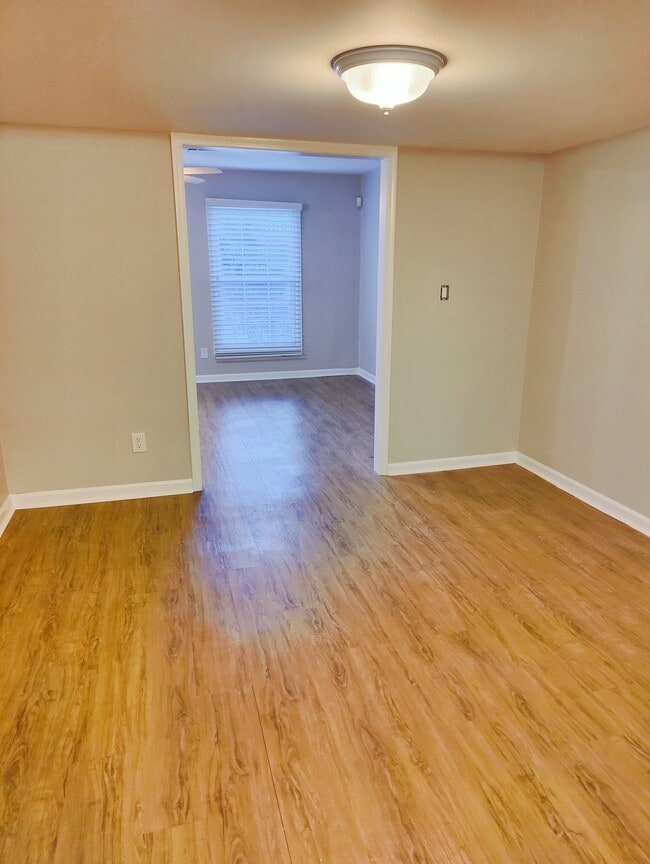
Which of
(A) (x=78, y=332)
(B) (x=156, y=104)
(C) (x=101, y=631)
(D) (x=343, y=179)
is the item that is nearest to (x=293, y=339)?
(D) (x=343, y=179)

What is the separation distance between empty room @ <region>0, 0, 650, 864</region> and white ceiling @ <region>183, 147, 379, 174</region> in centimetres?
256

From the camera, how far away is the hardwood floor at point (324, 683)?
4.89 ft

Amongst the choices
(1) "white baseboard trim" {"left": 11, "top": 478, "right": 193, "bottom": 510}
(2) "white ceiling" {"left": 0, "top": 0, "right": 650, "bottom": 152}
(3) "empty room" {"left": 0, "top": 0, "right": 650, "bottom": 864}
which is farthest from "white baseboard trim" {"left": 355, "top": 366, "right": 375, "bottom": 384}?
(2) "white ceiling" {"left": 0, "top": 0, "right": 650, "bottom": 152}

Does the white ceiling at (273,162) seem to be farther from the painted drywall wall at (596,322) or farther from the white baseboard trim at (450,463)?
the white baseboard trim at (450,463)

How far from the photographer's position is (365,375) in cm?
733

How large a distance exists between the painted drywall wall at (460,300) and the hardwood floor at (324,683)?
0.74 m

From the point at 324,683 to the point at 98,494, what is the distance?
2.19 m

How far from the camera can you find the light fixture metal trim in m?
1.91

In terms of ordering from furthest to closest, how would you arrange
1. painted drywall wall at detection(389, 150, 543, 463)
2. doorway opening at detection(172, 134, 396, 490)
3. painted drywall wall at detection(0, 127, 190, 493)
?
doorway opening at detection(172, 134, 396, 490) < painted drywall wall at detection(389, 150, 543, 463) < painted drywall wall at detection(0, 127, 190, 493)

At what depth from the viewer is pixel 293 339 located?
7305 millimetres

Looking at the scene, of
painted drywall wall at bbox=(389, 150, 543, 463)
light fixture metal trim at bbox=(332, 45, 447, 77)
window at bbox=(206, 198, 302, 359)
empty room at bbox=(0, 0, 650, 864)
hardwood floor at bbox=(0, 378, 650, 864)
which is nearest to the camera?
hardwood floor at bbox=(0, 378, 650, 864)

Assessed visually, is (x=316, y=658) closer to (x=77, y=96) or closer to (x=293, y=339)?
(x=77, y=96)

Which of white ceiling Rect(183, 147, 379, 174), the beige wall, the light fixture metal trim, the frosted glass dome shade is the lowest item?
the beige wall

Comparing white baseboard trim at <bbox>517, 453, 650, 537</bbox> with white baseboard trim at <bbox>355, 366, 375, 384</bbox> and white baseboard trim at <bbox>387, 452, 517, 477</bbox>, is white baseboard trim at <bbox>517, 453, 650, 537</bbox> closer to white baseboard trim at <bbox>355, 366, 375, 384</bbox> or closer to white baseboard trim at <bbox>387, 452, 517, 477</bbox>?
white baseboard trim at <bbox>387, 452, 517, 477</bbox>
